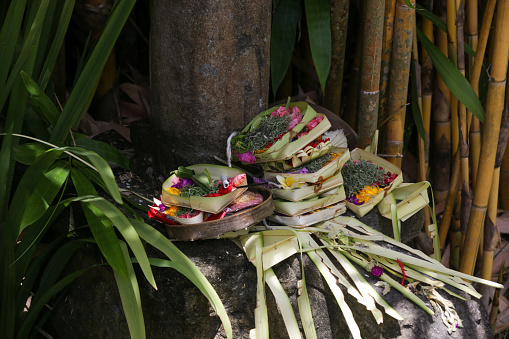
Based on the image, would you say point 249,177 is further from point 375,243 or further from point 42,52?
point 42,52

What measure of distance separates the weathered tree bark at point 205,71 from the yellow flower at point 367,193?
335mm

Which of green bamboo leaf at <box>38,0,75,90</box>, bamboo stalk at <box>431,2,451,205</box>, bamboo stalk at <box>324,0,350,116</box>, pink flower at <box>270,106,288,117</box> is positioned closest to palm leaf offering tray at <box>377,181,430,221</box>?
pink flower at <box>270,106,288,117</box>

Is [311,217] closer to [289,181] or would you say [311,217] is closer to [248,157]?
[289,181]

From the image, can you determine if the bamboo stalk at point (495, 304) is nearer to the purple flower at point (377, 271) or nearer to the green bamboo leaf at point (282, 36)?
the purple flower at point (377, 271)

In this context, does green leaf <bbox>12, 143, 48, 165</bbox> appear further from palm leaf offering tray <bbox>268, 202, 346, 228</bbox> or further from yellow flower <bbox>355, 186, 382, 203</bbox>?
yellow flower <bbox>355, 186, 382, 203</bbox>

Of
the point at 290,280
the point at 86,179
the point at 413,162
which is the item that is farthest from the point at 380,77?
the point at 86,179

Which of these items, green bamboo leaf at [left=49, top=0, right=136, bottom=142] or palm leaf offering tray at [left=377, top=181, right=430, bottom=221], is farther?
palm leaf offering tray at [left=377, top=181, right=430, bottom=221]

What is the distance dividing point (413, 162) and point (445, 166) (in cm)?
12

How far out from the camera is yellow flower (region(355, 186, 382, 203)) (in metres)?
1.42

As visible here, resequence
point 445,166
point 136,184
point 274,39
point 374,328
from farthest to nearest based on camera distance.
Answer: point 445,166 → point 274,39 → point 136,184 → point 374,328

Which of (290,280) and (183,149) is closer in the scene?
(290,280)

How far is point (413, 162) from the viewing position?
6.84 feet

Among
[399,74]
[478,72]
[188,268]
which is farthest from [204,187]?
[478,72]

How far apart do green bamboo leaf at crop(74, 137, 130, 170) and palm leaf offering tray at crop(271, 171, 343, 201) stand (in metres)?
0.44
